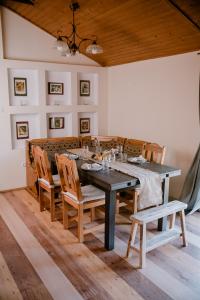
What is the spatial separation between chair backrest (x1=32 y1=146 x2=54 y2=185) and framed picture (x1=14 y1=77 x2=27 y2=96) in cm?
153

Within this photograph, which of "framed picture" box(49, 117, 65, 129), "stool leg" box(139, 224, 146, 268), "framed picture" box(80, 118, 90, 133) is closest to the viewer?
"stool leg" box(139, 224, 146, 268)

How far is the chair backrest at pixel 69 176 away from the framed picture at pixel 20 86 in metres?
2.09

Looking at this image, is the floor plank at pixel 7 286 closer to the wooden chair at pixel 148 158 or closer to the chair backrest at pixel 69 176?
the chair backrest at pixel 69 176

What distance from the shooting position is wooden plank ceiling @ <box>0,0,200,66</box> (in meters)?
2.95

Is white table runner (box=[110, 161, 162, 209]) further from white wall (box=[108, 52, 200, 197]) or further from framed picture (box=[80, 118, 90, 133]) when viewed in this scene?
framed picture (box=[80, 118, 90, 133])

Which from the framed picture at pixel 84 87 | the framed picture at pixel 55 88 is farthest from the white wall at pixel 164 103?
the framed picture at pixel 55 88

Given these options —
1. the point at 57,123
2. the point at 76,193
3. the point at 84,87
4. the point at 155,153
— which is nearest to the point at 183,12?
the point at 155,153

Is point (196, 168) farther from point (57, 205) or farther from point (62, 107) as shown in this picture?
point (62, 107)

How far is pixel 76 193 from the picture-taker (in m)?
2.91

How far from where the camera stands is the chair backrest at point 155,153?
11.2ft

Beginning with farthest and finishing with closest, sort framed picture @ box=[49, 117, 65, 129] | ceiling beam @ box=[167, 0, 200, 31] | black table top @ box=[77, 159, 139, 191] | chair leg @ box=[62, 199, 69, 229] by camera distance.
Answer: framed picture @ box=[49, 117, 65, 129]
chair leg @ box=[62, 199, 69, 229]
ceiling beam @ box=[167, 0, 200, 31]
black table top @ box=[77, 159, 139, 191]

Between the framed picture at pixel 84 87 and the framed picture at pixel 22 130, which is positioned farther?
the framed picture at pixel 84 87

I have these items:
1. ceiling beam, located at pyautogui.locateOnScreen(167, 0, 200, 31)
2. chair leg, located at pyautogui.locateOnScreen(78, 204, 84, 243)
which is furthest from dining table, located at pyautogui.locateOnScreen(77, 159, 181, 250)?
ceiling beam, located at pyautogui.locateOnScreen(167, 0, 200, 31)

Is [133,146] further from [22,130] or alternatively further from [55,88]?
[22,130]
